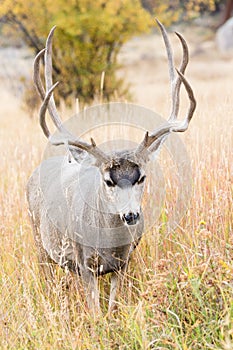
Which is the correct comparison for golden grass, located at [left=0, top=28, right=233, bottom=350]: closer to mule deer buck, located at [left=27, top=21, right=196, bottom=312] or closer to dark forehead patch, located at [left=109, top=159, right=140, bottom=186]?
mule deer buck, located at [left=27, top=21, right=196, bottom=312]

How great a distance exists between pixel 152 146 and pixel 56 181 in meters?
0.84

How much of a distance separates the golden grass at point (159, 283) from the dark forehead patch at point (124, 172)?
0.48 meters

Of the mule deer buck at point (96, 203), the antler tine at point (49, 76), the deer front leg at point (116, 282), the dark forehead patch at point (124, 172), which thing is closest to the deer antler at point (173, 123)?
the mule deer buck at point (96, 203)

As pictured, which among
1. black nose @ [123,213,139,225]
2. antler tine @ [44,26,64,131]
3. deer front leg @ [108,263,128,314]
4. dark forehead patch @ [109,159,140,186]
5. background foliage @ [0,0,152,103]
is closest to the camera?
black nose @ [123,213,139,225]

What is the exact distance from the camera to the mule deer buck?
136 inches

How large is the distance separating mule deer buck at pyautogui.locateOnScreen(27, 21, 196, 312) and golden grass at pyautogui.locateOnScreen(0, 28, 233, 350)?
17 centimetres

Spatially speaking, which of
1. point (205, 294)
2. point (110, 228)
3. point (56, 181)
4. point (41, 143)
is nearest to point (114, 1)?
point (41, 143)

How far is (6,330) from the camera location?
3404 millimetres

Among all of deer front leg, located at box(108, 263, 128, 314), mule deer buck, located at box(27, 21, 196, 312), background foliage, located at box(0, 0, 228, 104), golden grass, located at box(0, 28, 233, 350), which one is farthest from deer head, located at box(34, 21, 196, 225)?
background foliage, located at box(0, 0, 228, 104)

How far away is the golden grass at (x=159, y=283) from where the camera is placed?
3.17 m

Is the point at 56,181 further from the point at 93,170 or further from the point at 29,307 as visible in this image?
the point at 29,307

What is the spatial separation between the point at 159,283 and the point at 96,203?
0.81 metres

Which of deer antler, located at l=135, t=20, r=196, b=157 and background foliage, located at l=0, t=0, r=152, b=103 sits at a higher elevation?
background foliage, located at l=0, t=0, r=152, b=103

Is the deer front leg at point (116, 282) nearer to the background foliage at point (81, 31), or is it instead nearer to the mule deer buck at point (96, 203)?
the mule deer buck at point (96, 203)
